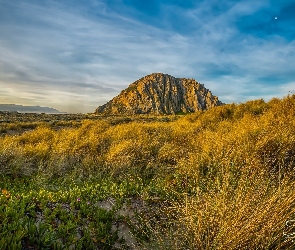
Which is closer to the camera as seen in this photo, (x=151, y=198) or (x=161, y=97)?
(x=151, y=198)

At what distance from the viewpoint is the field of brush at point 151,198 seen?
12.5 ft

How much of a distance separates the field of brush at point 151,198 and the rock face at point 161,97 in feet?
308

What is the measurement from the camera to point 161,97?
116062 millimetres

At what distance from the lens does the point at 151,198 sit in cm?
604

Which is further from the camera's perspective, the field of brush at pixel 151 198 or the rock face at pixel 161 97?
the rock face at pixel 161 97

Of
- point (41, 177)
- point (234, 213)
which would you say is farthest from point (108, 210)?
point (41, 177)

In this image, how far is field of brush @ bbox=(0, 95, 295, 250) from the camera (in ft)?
12.5

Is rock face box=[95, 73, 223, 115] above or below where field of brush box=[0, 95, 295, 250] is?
above

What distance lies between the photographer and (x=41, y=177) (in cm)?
823

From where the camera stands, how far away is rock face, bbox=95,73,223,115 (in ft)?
354

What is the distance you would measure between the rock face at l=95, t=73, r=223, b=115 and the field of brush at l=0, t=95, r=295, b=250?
308 ft

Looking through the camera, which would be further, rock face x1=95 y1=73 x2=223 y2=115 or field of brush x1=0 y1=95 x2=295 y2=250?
rock face x1=95 y1=73 x2=223 y2=115

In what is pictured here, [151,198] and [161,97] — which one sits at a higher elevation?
[161,97]

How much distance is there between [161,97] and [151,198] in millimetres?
110919
